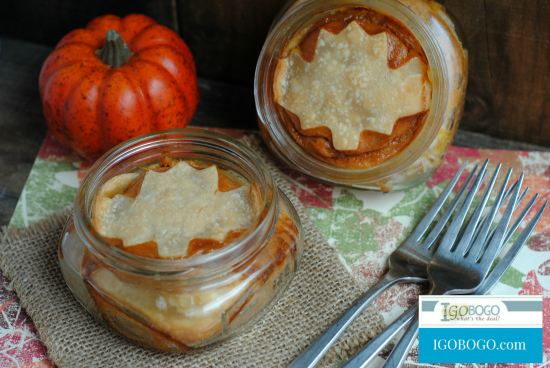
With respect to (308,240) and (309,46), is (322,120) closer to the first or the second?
(309,46)

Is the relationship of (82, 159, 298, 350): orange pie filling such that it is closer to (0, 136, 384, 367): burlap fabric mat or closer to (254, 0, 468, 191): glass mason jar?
(0, 136, 384, 367): burlap fabric mat

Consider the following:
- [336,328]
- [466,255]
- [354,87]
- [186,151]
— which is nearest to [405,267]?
[466,255]

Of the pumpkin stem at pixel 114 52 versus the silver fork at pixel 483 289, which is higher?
the pumpkin stem at pixel 114 52

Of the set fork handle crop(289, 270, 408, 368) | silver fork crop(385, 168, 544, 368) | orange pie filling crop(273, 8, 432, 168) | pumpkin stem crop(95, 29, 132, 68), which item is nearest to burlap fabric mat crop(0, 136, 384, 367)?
fork handle crop(289, 270, 408, 368)

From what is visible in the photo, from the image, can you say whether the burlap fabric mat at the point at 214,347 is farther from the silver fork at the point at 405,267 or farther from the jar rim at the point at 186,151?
the jar rim at the point at 186,151

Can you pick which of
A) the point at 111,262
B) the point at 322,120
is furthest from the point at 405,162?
the point at 111,262

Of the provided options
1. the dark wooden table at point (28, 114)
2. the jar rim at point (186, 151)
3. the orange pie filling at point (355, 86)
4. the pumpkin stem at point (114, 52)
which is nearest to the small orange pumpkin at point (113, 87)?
the pumpkin stem at point (114, 52)
